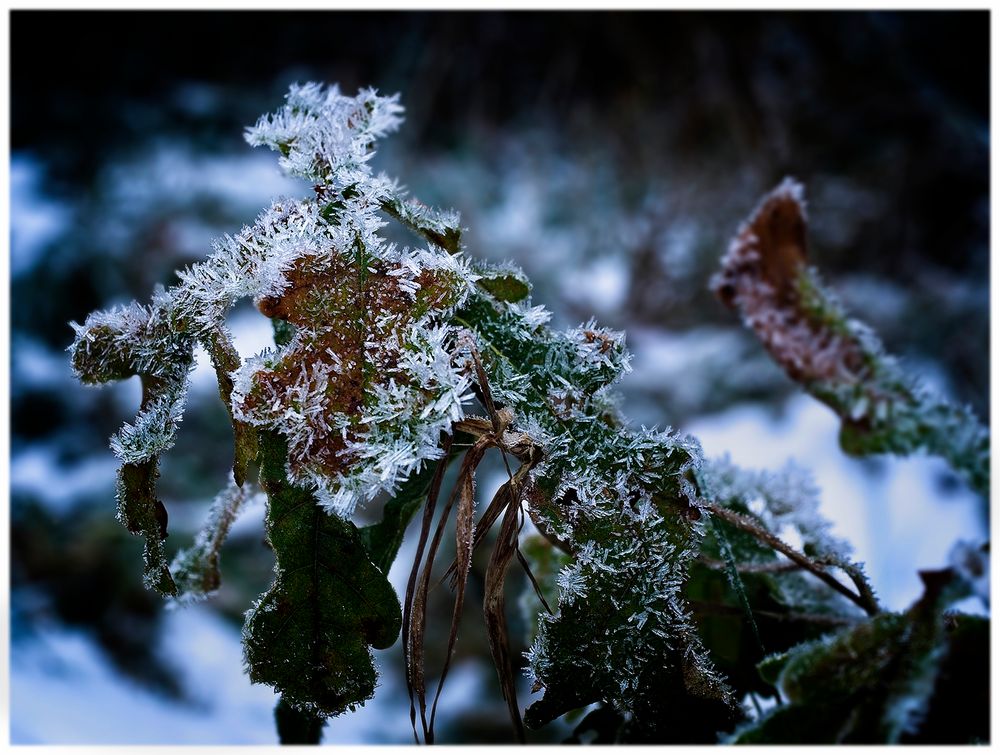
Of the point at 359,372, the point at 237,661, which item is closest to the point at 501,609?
the point at 359,372

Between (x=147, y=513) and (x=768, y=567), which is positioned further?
(x=768, y=567)

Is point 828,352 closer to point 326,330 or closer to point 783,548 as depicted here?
point 783,548

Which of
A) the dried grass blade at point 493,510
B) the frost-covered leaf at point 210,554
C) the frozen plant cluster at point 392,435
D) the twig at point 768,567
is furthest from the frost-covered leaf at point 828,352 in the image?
the frost-covered leaf at point 210,554

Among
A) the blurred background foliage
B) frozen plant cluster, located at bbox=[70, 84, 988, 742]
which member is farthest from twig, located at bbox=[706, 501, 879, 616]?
the blurred background foliage

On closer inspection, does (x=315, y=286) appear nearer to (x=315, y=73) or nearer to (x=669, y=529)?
(x=669, y=529)

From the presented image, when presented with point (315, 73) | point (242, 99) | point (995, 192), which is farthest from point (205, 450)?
point (995, 192)

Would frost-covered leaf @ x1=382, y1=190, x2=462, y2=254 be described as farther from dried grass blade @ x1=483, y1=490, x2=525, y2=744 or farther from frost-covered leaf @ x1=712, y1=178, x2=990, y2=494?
frost-covered leaf @ x1=712, y1=178, x2=990, y2=494
